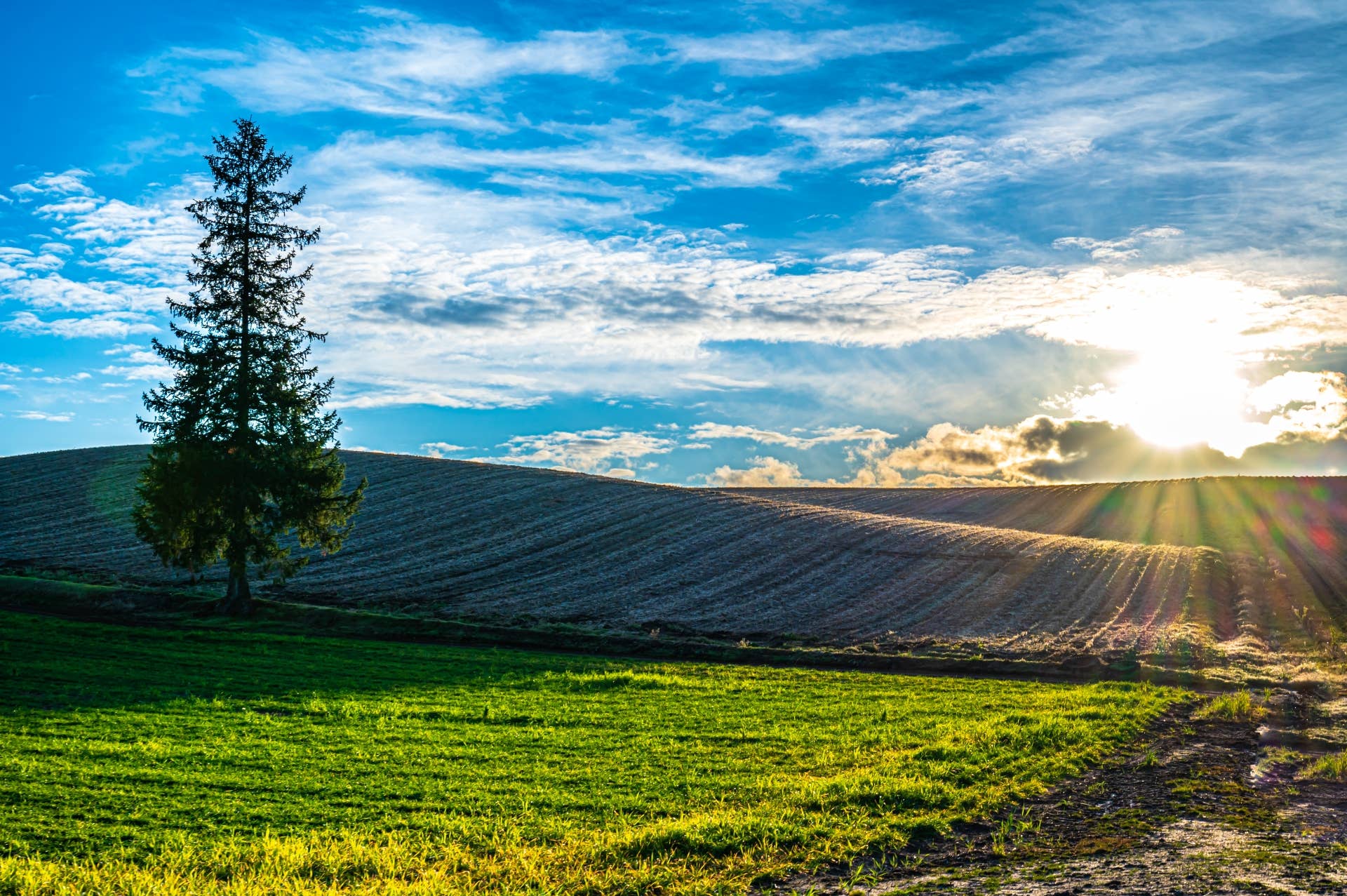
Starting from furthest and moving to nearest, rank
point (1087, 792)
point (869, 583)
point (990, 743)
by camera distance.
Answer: point (869, 583) → point (990, 743) → point (1087, 792)

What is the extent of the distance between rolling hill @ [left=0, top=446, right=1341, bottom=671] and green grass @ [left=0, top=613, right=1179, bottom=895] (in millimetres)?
12212

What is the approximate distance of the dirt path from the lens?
10.2 metres

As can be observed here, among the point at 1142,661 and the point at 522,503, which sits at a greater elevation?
the point at 522,503

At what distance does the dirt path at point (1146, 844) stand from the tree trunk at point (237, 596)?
34401 millimetres

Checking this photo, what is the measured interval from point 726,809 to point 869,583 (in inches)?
1369

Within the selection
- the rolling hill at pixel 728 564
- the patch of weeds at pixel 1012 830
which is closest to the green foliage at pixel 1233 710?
the rolling hill at pixel 728 564

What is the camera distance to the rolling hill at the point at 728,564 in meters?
39.5

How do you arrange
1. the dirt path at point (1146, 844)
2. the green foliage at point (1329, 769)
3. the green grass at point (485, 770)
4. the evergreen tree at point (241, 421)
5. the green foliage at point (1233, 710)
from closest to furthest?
the dirt path at point (1146, 844)
the green grass at point (485, 770)
the green foliage at point (1329, 769)
the green foliage at point (1233, 710)
the evergreen tree at point (241, 421)

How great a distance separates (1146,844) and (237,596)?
122 feet

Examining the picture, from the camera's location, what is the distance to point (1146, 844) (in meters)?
11.8

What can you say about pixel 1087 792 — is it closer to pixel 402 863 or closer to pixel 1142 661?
pixel 402 863

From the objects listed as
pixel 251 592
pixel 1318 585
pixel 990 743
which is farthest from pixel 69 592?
pixel 1318 585

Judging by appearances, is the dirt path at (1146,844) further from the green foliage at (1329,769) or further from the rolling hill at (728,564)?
the rolling hill at (728,564)

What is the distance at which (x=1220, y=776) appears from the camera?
16.2m
